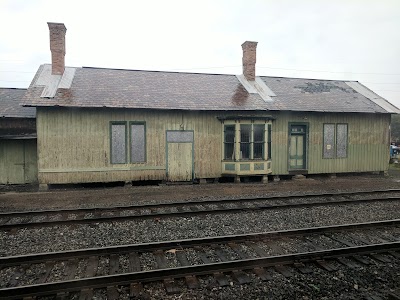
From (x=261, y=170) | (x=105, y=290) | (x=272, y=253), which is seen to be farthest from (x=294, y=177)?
(x=105, y=290)

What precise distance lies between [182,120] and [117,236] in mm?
9125

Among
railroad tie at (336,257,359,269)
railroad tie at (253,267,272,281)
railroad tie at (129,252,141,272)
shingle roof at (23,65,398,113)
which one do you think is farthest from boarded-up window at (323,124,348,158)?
railroad tie at (129,252,141,272)

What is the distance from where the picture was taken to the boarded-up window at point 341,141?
17859 mm

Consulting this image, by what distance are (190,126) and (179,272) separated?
11019mm

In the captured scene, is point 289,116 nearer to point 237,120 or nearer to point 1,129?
point 237,120

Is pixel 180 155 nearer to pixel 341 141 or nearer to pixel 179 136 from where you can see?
pixel 179 136

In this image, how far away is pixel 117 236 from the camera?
7.11 meters

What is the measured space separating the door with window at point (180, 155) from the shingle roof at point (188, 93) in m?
1.50

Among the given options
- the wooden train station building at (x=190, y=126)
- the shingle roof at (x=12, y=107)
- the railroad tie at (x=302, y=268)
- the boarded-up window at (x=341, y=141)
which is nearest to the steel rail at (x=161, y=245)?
the railroad tie at (x=302, y=268)

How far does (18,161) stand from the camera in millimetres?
14719

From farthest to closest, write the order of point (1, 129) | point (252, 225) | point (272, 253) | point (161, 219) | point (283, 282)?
1. point (1, 129)
2. point (161, 219)
3. point (252, 225)
4. point (272, 253)
5. point (283, 282)

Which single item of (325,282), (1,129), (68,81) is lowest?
(325,282)

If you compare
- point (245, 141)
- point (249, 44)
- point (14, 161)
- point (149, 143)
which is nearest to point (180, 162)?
point (149, 143)

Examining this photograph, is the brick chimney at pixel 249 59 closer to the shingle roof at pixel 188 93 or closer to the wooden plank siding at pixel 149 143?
the shingle roof at pixel 188 93
